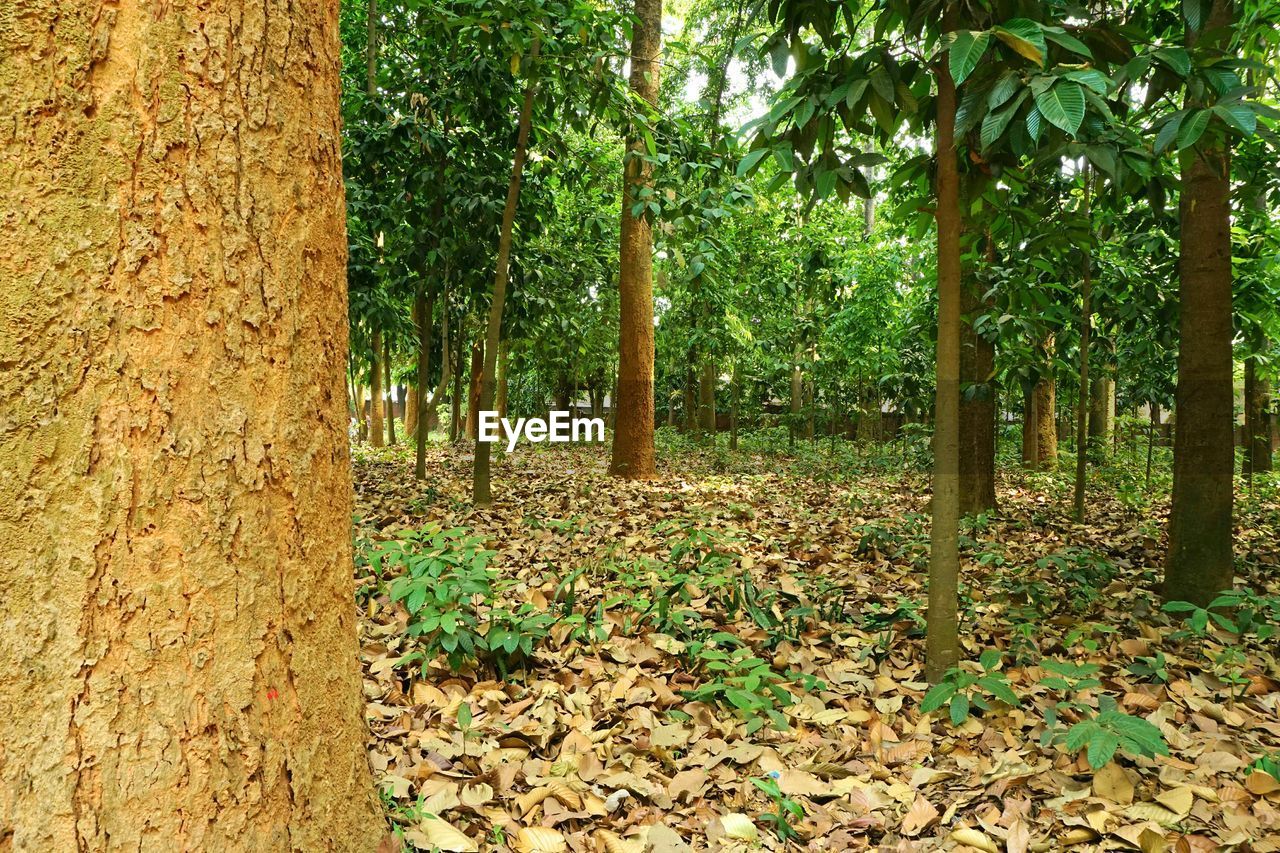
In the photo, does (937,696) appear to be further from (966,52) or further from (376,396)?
(376,396)

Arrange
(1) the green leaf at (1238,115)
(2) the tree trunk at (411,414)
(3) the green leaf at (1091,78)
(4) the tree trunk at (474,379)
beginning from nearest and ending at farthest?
Answer: (3) the green leaf at (1091,78) < (1) the green leaf at (1238,115) < (4) the tree trunk at (474,379) < (2) the tree trunk at (411,414)

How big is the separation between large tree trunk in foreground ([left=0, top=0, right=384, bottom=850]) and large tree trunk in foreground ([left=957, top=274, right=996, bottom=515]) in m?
5.15

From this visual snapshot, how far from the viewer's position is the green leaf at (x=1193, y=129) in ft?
7.02

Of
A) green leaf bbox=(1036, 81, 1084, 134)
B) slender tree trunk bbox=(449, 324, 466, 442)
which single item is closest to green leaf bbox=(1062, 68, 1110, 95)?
green leaf bbox=(1036, 81, 1084, 134)

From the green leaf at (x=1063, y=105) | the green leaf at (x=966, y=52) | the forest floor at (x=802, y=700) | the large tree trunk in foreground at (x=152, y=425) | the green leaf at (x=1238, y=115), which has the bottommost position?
the forest floor at (x=802, y=700)

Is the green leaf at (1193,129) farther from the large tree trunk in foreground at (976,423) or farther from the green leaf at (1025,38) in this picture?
the large tree trunk in foreground at (976,423)

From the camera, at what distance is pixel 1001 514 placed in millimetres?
6059

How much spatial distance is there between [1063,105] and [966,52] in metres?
0.30

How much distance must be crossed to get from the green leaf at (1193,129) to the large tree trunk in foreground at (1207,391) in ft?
5.74

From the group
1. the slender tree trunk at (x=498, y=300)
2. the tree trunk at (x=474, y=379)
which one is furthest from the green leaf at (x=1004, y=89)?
the tree trunk at (x=474, y=379)

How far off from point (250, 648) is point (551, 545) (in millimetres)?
3426

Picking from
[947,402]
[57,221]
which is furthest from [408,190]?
[57,221]

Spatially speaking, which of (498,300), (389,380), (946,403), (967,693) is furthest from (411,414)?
(967,693)

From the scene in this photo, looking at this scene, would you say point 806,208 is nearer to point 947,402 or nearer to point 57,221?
point 947,402
